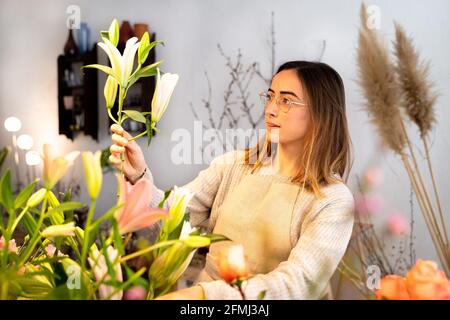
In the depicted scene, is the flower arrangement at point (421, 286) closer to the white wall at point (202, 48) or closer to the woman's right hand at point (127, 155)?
the white wall at point (202, 48)

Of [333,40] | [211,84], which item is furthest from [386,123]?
[211,84]

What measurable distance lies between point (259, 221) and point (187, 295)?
0.22 m

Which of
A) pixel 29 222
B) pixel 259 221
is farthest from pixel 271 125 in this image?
pixel 29 222

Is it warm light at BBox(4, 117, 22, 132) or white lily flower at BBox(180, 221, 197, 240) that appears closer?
white lily flower at BBox(180, 221, 197, 240)

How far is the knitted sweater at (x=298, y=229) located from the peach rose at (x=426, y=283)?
5.2 inches

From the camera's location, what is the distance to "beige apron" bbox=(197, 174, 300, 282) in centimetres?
69

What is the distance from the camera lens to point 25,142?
89 cm

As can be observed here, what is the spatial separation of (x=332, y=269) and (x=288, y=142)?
0.63ft

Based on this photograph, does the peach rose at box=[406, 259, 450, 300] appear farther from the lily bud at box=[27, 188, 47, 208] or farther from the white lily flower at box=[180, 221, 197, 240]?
the lily bud at box=[27, 188, 47, 208]

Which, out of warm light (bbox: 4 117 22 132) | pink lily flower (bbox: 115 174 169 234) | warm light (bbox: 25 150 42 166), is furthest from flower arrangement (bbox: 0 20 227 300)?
warm light (bbox: 4 117 22 132)

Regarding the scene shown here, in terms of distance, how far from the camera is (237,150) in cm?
82

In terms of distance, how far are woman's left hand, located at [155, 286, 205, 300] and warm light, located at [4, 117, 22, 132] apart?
0.53 metres

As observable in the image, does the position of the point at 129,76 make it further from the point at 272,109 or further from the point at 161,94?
the point at 272,109
